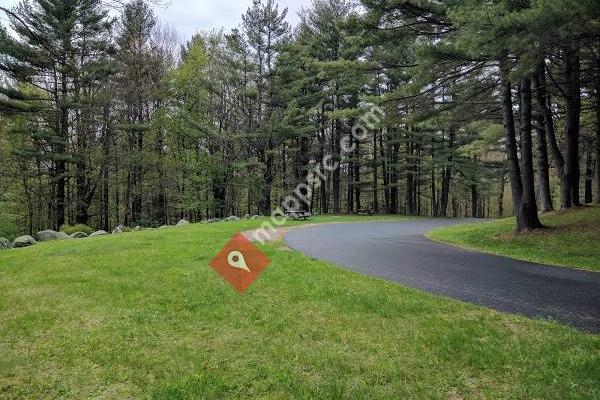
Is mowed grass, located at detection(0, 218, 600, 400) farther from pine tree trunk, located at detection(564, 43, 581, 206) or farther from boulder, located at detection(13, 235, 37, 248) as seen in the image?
pine tree trunk, located at detection(564, 43, 581, 206)

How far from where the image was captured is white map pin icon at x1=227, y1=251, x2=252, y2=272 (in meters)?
8.66

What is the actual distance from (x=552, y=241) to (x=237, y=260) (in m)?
8.08

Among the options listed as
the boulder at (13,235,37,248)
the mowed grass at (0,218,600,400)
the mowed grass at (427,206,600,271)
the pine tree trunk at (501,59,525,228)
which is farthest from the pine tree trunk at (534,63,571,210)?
the boulder at (13,235,37,248)

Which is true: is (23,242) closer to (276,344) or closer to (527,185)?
(276,344)

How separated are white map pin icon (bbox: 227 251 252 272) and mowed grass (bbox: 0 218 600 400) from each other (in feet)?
4.10

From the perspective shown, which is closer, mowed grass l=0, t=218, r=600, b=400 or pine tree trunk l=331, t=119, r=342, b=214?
mowed grass l=0, t=218, r=600, b=400

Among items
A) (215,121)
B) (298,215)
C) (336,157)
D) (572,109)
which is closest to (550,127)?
(572,109)

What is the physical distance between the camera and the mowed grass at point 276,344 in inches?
146

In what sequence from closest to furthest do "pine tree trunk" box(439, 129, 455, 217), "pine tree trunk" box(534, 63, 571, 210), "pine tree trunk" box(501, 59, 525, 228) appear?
"pine tree trunk" box(501, 59, 525, 228) < "pine tree trunk" box(534, 63, 571, 210) < "pine tree trunk" box(439, 129, 455, 217)

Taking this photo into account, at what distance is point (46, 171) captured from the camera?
24.5 meters

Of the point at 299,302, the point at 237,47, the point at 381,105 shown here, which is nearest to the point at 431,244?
the point at 381,105

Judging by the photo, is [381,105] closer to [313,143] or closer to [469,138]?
[313,143]

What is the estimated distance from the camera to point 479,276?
25.7 ft

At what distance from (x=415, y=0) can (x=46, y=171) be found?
74.5 feet
